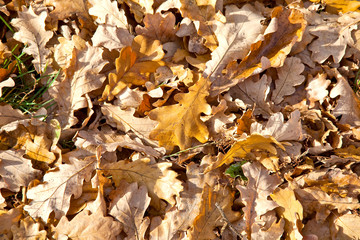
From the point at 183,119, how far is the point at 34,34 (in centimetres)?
124

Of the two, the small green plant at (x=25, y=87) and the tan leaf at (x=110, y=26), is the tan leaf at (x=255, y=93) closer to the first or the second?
the tan leaf at (x=110, y=26)

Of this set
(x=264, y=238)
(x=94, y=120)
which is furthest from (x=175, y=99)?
(x=264, y=238)

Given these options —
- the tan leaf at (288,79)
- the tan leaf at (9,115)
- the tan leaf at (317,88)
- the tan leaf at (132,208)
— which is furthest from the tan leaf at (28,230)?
the tan leaf at (317,88)

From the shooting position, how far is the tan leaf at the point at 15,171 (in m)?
2.09

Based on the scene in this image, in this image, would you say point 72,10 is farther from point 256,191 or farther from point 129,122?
point 256,191

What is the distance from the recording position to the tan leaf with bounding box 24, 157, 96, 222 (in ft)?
6.58

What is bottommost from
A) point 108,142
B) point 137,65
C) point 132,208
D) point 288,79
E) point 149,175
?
point 132,208

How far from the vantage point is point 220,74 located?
7.29 ft

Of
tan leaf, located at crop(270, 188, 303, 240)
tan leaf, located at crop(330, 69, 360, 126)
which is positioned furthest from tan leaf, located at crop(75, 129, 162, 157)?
tan leaf, located at crop(330, 69, 360, 126)

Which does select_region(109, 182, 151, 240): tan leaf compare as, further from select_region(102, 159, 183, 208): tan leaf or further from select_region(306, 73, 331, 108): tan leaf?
select_region(306, 73, 331, 108): tan leaf

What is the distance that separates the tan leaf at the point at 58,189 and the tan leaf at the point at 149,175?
156 mm

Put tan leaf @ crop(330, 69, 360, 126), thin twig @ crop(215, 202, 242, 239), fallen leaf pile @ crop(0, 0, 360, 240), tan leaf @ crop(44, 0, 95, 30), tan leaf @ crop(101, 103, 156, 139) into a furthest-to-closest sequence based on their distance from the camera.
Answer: tan leaf @ crop(44, 0, 95, 30)
tan leaf @ crop(330, 69, 360, 126)
tan leaf @ crop(101, 103, 156, 139)
fallen leaf pile @ crop(0, 0, 360, 240)
thin twig @ crop(215, 202, 242, 239)

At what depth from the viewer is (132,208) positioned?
2.03 m

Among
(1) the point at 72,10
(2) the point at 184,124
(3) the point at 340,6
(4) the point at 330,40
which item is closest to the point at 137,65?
(2) the point at 184,124
